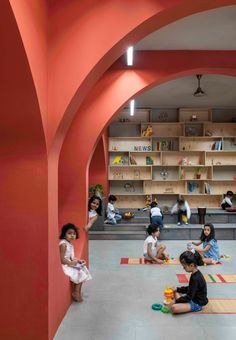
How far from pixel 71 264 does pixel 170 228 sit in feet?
18.3

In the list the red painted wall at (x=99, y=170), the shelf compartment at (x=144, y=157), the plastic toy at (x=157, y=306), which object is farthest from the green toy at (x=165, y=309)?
the shelf compartment at (x=144, y=157)

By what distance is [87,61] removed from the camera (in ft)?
11.1

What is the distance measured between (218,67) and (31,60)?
4194 millimetres

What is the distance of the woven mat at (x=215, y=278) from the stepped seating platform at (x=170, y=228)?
364 cm

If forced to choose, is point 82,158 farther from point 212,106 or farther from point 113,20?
point 212,106

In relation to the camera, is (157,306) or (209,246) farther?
(209,246)

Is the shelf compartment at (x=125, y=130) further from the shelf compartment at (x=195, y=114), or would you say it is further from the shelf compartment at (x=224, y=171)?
the shelf compartment at (x=224, y=171)

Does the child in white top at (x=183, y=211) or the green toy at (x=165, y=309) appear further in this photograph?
the child in white top at (x=183, y=211)

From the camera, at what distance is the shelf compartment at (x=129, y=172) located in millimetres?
12248

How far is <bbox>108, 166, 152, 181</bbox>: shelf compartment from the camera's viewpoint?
12248 mm

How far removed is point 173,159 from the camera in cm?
1228

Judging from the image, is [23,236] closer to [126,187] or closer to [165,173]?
[126,187]

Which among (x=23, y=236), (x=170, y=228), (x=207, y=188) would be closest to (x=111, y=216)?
(x=170, y=228)

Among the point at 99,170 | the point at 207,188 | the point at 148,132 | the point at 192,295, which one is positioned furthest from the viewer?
the point at 148,132
